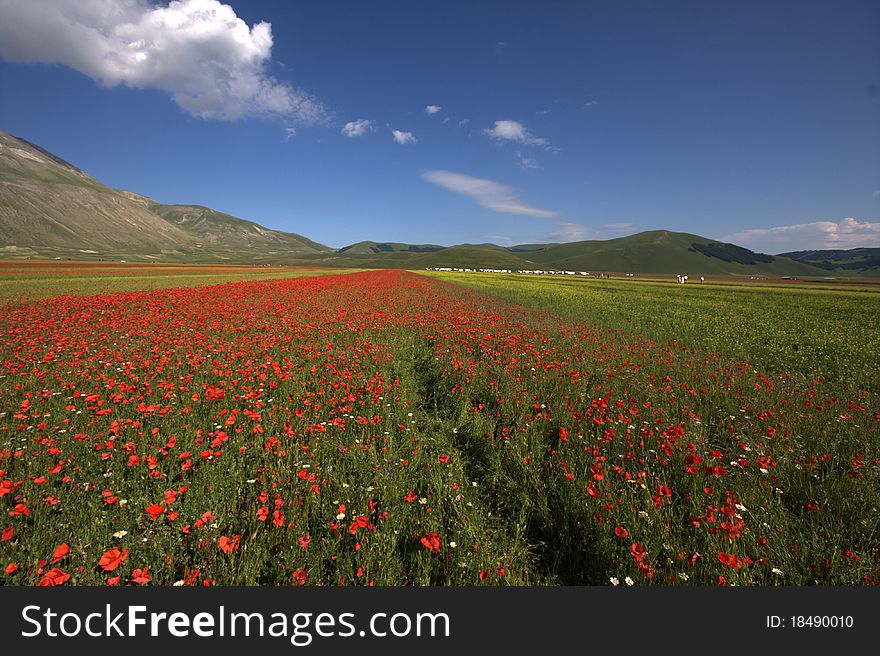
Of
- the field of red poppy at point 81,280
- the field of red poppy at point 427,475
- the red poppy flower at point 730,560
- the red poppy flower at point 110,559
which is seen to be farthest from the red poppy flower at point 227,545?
the field of red poppy at point 81,280

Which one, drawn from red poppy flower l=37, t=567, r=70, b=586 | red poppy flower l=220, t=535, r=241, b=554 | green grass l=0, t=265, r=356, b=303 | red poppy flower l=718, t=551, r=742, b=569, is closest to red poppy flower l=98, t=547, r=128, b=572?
red poppy flower l=37, t=567, r=70, b=586

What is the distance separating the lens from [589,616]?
8.36 ft

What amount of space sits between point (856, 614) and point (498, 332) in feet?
31.3

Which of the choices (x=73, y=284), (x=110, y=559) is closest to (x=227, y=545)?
(x=110, y=559)

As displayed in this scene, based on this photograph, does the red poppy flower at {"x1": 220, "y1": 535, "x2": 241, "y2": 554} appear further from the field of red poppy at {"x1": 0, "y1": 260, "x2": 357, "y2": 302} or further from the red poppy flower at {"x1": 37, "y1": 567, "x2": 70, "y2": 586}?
the field of red poppy at {"x1": 0, "y1": 260, "x2": 357, "y2": 302}

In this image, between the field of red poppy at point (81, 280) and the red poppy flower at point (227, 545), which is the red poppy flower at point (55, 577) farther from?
the field of red poppy at point (81, 280)

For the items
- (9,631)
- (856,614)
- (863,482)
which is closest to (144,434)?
(9,631)

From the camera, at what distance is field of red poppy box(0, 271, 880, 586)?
2.75 meters

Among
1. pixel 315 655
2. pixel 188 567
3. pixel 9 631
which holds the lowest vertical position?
pixel 315 655

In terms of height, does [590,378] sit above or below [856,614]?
above

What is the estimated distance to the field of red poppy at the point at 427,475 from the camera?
9.01ft

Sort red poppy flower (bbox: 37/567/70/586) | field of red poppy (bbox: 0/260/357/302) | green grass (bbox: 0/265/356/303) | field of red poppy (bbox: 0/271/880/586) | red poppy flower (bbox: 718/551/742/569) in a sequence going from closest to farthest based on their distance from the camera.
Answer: red poppy flower (bbox: 37/567/70/586) < red poppy flower (bbox: 718/551/742/569) < field of red poppy (bbox: 0/271/880/586) < green grass (bbox: 0/265/356/303) < field of red poppy (bbox: 0/260/357/302)

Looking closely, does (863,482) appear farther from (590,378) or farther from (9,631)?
(9,631)

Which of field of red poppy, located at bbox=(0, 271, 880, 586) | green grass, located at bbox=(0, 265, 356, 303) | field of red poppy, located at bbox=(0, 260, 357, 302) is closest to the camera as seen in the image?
field of red poppy, located at bbox=(0, 271, 880, 586)
